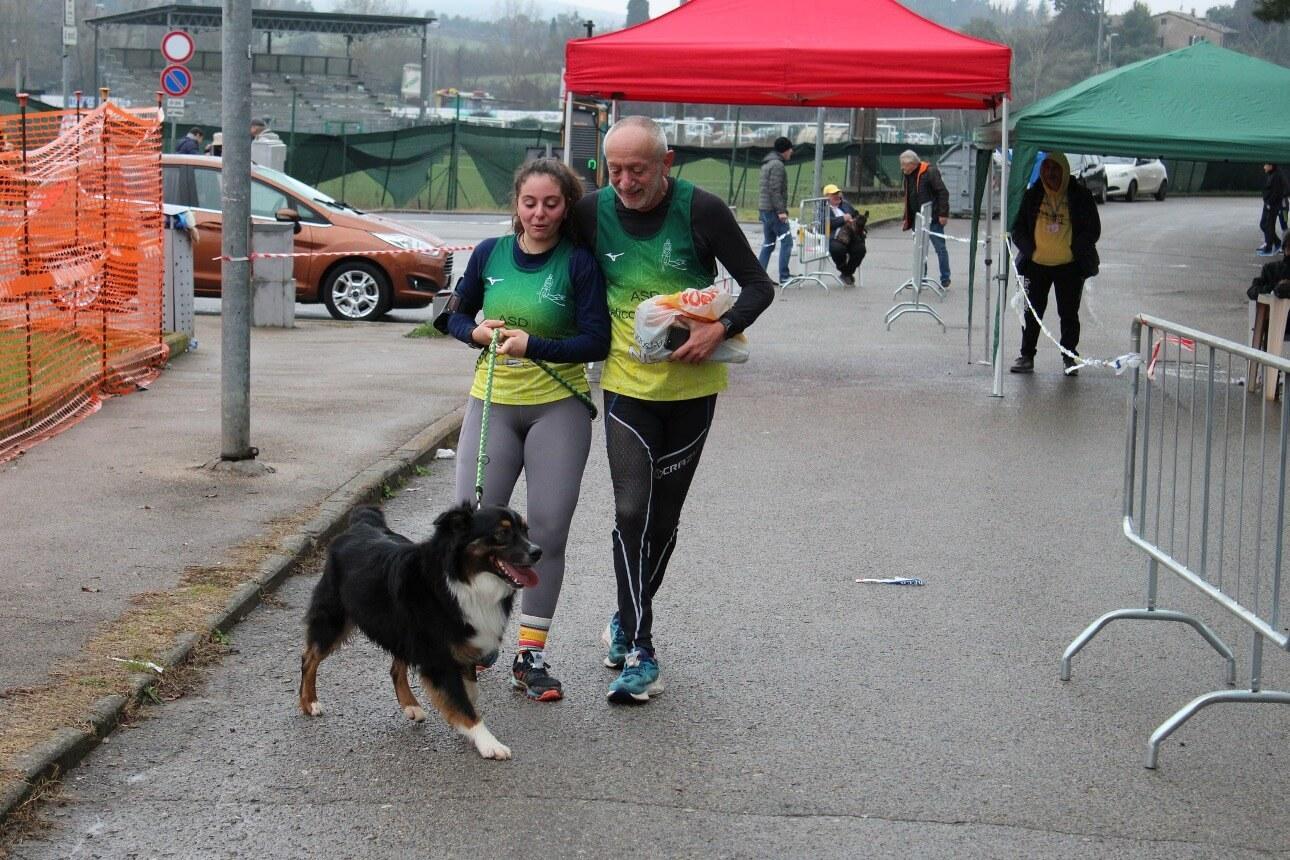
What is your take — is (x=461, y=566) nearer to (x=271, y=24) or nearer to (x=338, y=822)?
(x=338, y=822)

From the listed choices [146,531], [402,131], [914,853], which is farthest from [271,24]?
[914,853]

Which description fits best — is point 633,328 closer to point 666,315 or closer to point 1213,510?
point 666,315

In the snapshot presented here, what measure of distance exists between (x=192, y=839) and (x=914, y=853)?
192 cm

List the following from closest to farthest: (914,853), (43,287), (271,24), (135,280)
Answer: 1. (914,853)
2. (43,287)
3. (135,280)
4. (271,24)

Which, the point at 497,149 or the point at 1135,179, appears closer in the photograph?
the point at 497,149

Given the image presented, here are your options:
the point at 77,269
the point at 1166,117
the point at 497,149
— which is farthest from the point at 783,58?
the point at 497,149

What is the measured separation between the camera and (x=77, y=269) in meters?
11.5

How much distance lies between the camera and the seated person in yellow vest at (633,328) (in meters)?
5.36

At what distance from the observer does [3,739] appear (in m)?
4.66

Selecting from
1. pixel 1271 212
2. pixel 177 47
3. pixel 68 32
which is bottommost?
pixel 1271 212

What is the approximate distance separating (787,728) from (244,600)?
2.39 m

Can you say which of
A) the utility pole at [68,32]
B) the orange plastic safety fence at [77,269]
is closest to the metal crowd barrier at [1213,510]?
the orange plastic safety fence at [77,269]

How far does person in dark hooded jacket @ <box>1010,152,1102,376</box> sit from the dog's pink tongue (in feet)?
32.4

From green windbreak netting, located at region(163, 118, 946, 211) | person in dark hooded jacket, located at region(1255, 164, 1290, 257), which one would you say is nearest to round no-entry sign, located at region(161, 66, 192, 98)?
green windbreak netting, located at region(163, 118, 946, 211)
